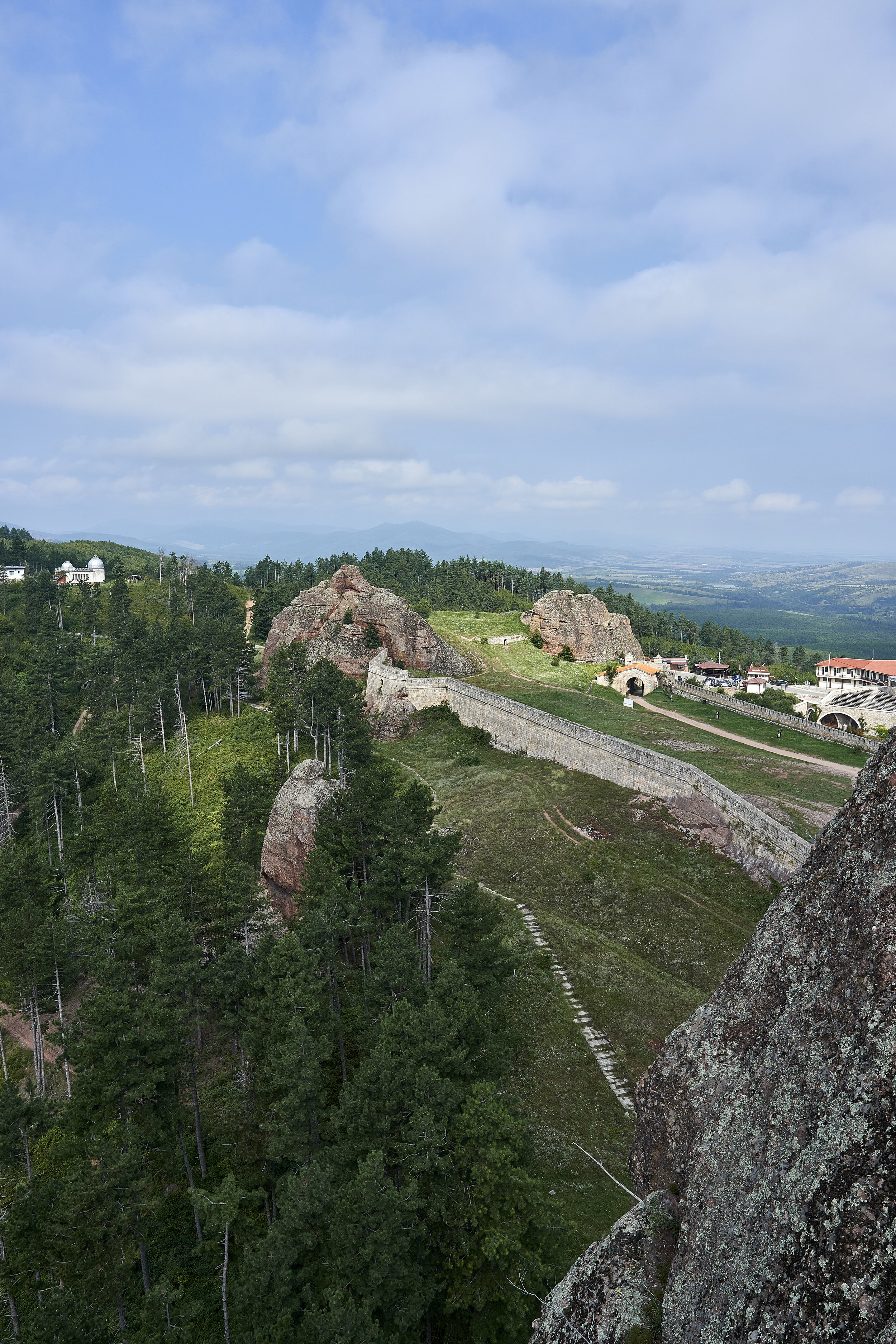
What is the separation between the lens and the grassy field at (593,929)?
82.6ft

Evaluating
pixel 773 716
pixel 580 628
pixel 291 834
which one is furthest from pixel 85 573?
pixel 773 716

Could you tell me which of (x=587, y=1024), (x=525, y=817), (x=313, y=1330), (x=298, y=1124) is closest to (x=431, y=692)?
(x=525, y=817)

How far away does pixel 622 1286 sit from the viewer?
27.2 ft

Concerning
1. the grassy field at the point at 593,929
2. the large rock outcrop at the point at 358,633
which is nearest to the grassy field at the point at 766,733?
the grassy field at the point at 593,929

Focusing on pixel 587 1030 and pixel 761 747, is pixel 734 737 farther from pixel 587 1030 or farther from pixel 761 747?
pixel 587 1030

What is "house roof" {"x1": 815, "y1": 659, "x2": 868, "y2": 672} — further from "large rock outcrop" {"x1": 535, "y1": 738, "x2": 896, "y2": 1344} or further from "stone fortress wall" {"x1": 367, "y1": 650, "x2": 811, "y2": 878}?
"large rock outcrop" {"x1": 535, "y1": 738, "x2": 896, "y2": 1344}

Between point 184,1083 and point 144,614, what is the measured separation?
363ft

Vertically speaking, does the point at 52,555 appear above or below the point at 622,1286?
above

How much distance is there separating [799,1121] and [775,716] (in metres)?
70.8

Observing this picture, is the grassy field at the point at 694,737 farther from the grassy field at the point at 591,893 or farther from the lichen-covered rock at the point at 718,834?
the lichen-covered rock at the point at 718,834

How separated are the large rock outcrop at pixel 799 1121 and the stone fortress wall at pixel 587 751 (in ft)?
82.9

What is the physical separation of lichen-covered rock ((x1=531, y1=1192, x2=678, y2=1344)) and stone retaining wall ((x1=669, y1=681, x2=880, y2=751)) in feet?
187

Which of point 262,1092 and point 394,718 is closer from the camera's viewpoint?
point 262,1092

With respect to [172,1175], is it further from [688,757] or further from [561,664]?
[561,664]
